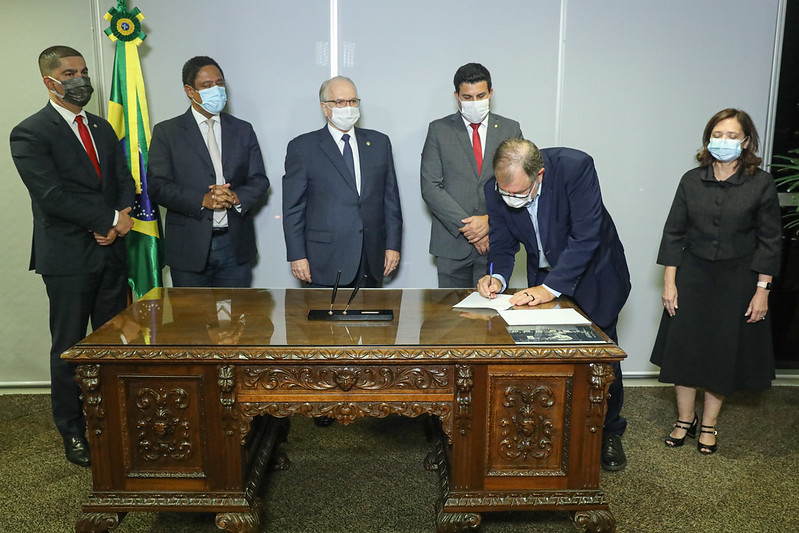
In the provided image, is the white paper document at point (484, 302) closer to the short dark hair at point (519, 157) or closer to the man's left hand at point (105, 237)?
the short dark hair at point (519, 157)

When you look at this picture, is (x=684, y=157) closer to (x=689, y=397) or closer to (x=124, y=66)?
(x=689, y=397)

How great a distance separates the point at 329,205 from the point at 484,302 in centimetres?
114

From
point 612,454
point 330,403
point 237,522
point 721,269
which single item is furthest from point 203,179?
point 721,269

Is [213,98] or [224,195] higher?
[213,98]

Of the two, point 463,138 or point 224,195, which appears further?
point 463,138

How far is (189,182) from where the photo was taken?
3.48 m

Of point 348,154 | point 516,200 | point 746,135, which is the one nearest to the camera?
point 516,200

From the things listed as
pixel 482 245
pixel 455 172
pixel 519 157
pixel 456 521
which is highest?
pixel 519 157

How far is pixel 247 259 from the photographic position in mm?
3689

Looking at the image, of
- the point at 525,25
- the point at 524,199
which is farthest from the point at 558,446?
the point at 525,25

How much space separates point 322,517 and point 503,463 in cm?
79

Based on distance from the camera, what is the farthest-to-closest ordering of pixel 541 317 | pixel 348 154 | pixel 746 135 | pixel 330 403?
pixel 348 154, pixel 746 135, pixel 541 317, pixel 330 403

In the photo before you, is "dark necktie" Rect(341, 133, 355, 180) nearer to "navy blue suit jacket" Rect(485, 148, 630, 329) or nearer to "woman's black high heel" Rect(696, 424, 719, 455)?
"navy blue suit jacket" Rect(485, 148, 630, 329)

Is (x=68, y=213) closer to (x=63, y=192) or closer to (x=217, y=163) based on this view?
(x=63, y=192)
